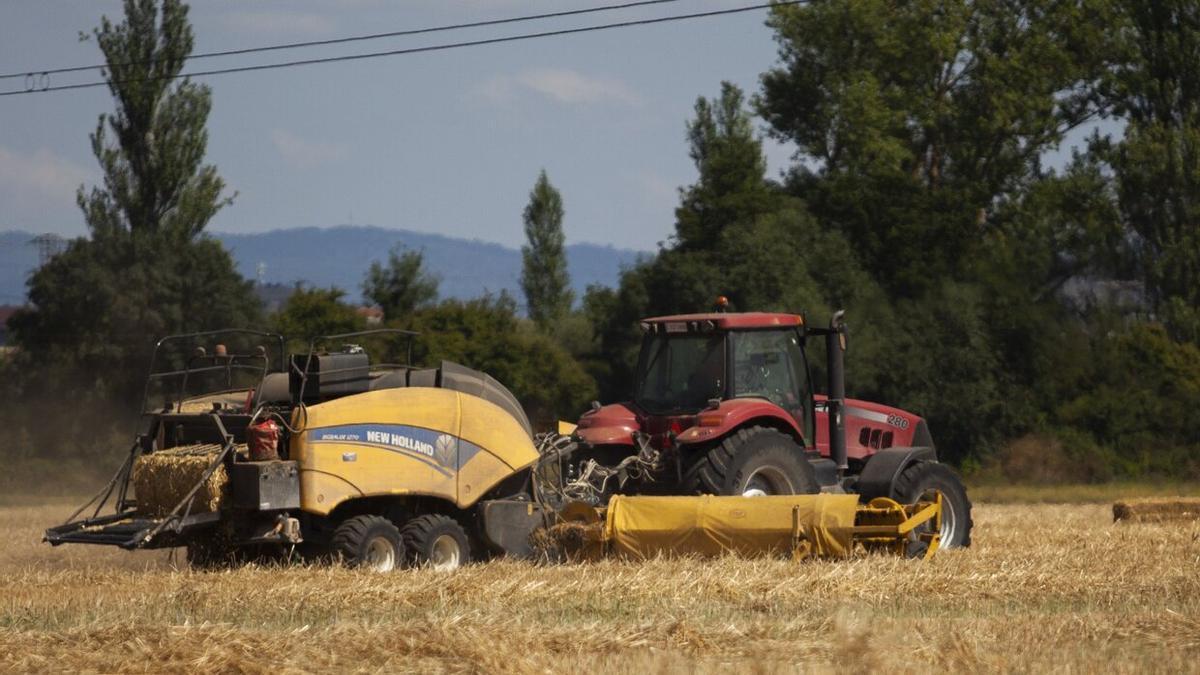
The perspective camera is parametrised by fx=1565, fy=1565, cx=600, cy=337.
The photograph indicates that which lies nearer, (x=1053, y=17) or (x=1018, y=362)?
(x=1018, y=362)

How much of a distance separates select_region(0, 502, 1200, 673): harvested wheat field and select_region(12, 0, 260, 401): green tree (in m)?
20.9

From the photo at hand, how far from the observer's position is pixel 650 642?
8320 millimetres

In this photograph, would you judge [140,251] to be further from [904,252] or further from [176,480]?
[176,480]

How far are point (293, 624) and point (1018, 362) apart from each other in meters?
26.9

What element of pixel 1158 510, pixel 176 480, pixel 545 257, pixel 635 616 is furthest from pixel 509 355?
pixel 545 257

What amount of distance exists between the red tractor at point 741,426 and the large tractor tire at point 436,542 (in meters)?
1.40

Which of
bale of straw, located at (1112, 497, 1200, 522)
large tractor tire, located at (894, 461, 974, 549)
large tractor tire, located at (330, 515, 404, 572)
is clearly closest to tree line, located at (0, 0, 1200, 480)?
bale of straw, located at (1112, 497, 1200, 522)

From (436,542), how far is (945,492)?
15.5 ft

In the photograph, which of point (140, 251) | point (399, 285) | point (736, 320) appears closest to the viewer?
point (736, 320)

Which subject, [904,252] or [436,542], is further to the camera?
[904,252]

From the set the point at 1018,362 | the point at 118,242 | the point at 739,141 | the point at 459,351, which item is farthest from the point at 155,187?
the point at 1018,362

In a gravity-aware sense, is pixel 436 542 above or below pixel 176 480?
below

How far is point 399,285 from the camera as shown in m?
42.1

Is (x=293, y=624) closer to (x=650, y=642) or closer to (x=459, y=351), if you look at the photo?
(x=650, y=642)
